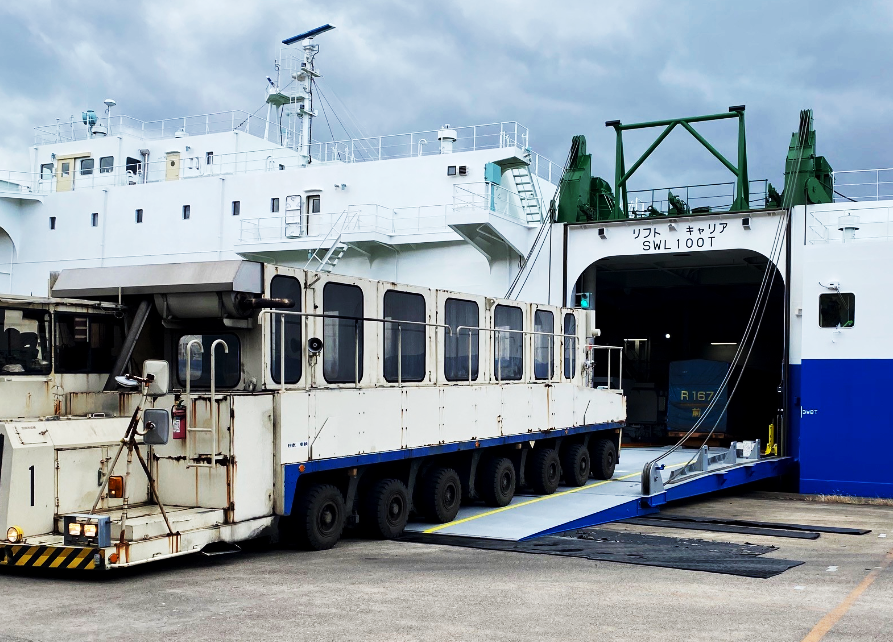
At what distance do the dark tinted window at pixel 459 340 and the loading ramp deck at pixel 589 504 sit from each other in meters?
1.96

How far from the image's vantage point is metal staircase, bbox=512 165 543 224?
921 inches

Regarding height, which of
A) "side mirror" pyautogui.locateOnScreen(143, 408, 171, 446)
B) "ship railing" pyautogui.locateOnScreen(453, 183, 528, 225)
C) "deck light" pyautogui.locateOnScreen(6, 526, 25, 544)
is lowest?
"deck light" pyautogui.locateOnScreen(6, 526, 25, 544)

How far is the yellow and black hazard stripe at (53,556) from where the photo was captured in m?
8.30

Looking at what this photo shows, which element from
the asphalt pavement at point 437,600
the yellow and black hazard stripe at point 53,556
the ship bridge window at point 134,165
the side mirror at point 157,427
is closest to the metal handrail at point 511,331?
the asphalt pavement at point 437,600

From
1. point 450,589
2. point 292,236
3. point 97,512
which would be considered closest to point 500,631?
point 450,589

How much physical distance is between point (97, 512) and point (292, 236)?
15077mm

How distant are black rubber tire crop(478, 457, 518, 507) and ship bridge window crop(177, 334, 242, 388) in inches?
197

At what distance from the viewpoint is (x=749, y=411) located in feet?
81.3

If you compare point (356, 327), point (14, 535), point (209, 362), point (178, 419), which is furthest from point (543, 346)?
point (14, 535)

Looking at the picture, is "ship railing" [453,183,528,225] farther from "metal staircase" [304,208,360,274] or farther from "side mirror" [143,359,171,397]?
"side mirror" [143,359,171,397]

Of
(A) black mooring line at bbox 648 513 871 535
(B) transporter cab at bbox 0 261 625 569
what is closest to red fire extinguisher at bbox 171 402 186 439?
(B) transporter cab at bbox 0 261 625 569

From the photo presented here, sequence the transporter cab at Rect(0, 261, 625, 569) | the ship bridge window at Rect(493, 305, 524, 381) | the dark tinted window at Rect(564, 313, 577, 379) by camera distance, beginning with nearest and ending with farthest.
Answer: the transporter cab at Rect(0, 261, 625, 569) → the ship bridge window at Rect(493, 305, 524, 381) → the dark tinted window at Rect(564, 313, 577, 379)

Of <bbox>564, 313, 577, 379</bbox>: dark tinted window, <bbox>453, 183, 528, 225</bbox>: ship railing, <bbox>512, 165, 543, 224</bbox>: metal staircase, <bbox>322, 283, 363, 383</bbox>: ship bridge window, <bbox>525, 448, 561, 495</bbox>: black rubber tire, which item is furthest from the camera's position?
<bbox>512, 165, 543, 224</bbox>: metal staircase

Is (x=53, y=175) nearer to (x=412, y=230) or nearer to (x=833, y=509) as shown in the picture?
(x=412, y=230)
